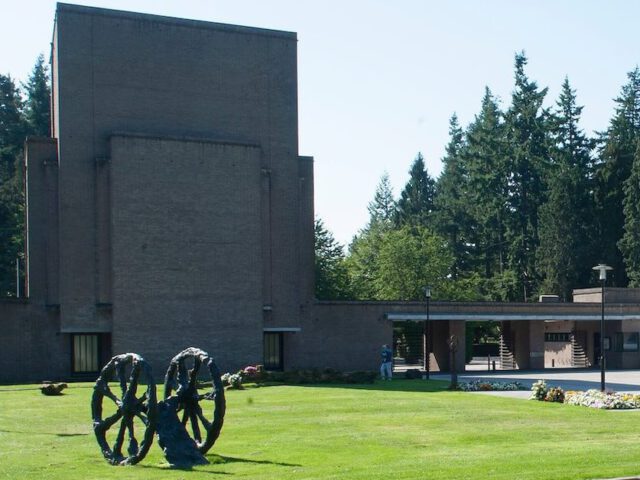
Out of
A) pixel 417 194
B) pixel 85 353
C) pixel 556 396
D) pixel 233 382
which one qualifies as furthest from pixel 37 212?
pixel 417 194

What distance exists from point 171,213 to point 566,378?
66.5ft

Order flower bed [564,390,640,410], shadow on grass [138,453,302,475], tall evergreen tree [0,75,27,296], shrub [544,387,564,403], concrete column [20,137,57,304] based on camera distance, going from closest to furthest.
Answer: shadow on grass [138,453,302,475] < flower bed [564,390,640,410] < shrub [544,387,564,403] < concrete column [20,137,57,304] < tall evergreen tree [0,75,27,296]

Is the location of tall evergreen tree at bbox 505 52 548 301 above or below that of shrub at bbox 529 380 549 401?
above

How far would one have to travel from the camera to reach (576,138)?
3620 inches

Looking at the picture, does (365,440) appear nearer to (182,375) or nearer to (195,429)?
(195,429)

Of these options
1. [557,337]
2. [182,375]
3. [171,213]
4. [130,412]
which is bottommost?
[557,337]

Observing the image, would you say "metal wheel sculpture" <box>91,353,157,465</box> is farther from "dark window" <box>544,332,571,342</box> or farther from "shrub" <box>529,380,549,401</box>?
"dark window" <box>544,332,571,342</box>

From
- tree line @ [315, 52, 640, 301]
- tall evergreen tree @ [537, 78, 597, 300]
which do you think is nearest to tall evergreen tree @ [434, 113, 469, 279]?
tree line @ [315, 52, 640, 301]

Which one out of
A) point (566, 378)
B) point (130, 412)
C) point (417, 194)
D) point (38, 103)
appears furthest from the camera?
point (417, 194)

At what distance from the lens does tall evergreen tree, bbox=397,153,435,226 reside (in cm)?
11112

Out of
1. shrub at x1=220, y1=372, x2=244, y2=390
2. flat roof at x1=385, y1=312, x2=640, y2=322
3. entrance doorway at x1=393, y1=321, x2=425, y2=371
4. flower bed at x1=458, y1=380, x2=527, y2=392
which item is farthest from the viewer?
entrance doorway at x1=393, y1=321, x2=425, y2=371

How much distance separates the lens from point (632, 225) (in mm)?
79438

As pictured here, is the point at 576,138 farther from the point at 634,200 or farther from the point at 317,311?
the point at 317,311

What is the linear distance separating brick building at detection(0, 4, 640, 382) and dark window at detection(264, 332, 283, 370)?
123 millimetres
